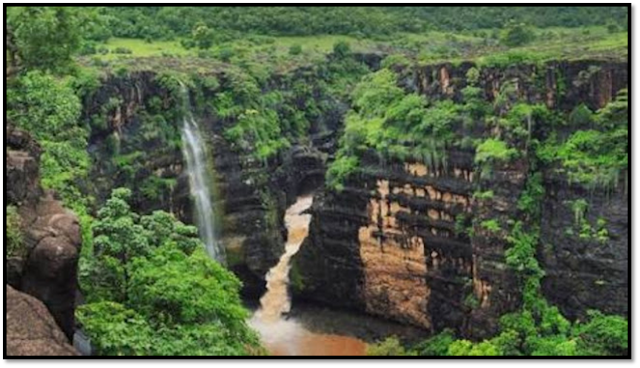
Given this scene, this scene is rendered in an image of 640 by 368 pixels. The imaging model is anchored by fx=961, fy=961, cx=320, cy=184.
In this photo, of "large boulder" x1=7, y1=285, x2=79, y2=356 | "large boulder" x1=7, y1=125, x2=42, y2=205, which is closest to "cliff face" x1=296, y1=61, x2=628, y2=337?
"large boulder" x1=7, y1=125, x2=42, y2=205

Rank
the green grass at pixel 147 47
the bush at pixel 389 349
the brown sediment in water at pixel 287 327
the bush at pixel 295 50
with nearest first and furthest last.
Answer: the bush at pixel 389 349
the brown sediment in water at pixel 287 327
the green grass at pixel 147 47
the bush at pixel 295 50

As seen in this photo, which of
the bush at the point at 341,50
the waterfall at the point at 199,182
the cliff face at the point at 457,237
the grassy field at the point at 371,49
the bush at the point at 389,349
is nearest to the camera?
the bush at the point at 389,349

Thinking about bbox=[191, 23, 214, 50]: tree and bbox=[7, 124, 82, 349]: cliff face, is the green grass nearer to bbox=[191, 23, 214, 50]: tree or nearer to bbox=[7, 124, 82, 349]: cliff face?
bbox=[191, 23, 214, 50]: tree

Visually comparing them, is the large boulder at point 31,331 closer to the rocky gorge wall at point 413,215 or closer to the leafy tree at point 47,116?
the leafy tree at point 47,116

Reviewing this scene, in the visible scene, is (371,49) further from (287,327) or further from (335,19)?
(287,327)

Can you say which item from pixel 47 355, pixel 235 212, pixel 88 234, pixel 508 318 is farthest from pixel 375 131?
pixel 47 355

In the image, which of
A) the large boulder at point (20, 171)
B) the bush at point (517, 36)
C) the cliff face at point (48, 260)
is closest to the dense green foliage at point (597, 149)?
the large boulder at point (20, 171)

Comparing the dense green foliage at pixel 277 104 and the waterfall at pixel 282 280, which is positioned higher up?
the dense green foliage at pixel 277 104
